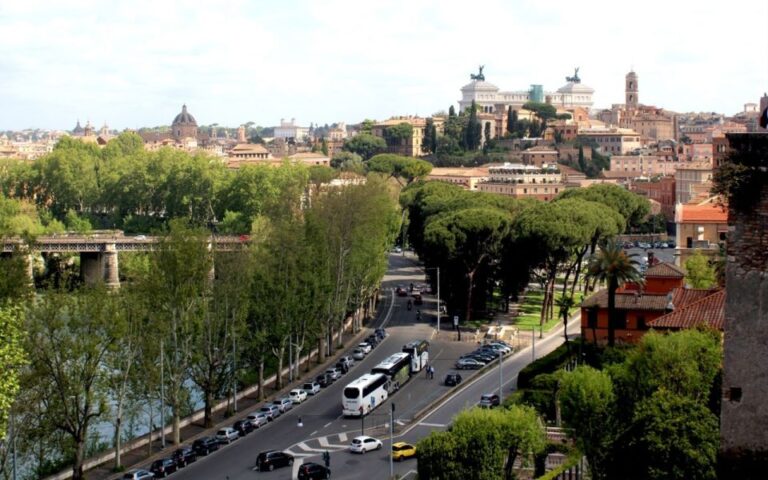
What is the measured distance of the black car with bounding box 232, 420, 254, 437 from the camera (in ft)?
135

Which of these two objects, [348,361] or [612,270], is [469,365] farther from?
[612,270]

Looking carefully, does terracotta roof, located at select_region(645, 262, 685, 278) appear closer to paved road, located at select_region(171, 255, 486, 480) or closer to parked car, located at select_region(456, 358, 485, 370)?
parked car, located at select_region(456, 358, 485, 370)

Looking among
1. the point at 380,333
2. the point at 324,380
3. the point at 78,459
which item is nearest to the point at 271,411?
the point at 324,380

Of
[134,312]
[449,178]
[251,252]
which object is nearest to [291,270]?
[251,252]

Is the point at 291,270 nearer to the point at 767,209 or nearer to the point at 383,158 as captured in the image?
the point at 767,209

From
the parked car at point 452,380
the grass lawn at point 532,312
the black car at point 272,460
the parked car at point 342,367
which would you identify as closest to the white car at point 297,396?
the parked car at point 342,367

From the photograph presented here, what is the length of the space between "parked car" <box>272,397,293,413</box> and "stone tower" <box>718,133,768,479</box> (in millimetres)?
34578

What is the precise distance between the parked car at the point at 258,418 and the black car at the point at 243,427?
0.23 meters

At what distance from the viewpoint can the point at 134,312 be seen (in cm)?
3878

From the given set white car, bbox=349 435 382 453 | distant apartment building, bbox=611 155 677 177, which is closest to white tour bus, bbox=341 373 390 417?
white car, bbox=349 435 382 453

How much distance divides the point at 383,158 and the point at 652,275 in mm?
82404

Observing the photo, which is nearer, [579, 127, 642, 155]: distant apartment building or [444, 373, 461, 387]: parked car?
[444, 373, 461, 387]: parked car

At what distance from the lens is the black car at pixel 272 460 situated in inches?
1409

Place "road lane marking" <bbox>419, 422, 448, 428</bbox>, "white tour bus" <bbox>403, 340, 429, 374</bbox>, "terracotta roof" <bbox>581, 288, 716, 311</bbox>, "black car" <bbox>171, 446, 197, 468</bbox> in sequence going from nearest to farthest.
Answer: "black car" <bbox>171, 446, 197, 468</bbox> → "road lane marking" <bbox>419, 422, 448, 428</bbox> → "terracotta roof" <bbox>581, 288, 716, 311</bbox> → "white tour bus" <bbox>403, 340, 429, 374</bbox>
